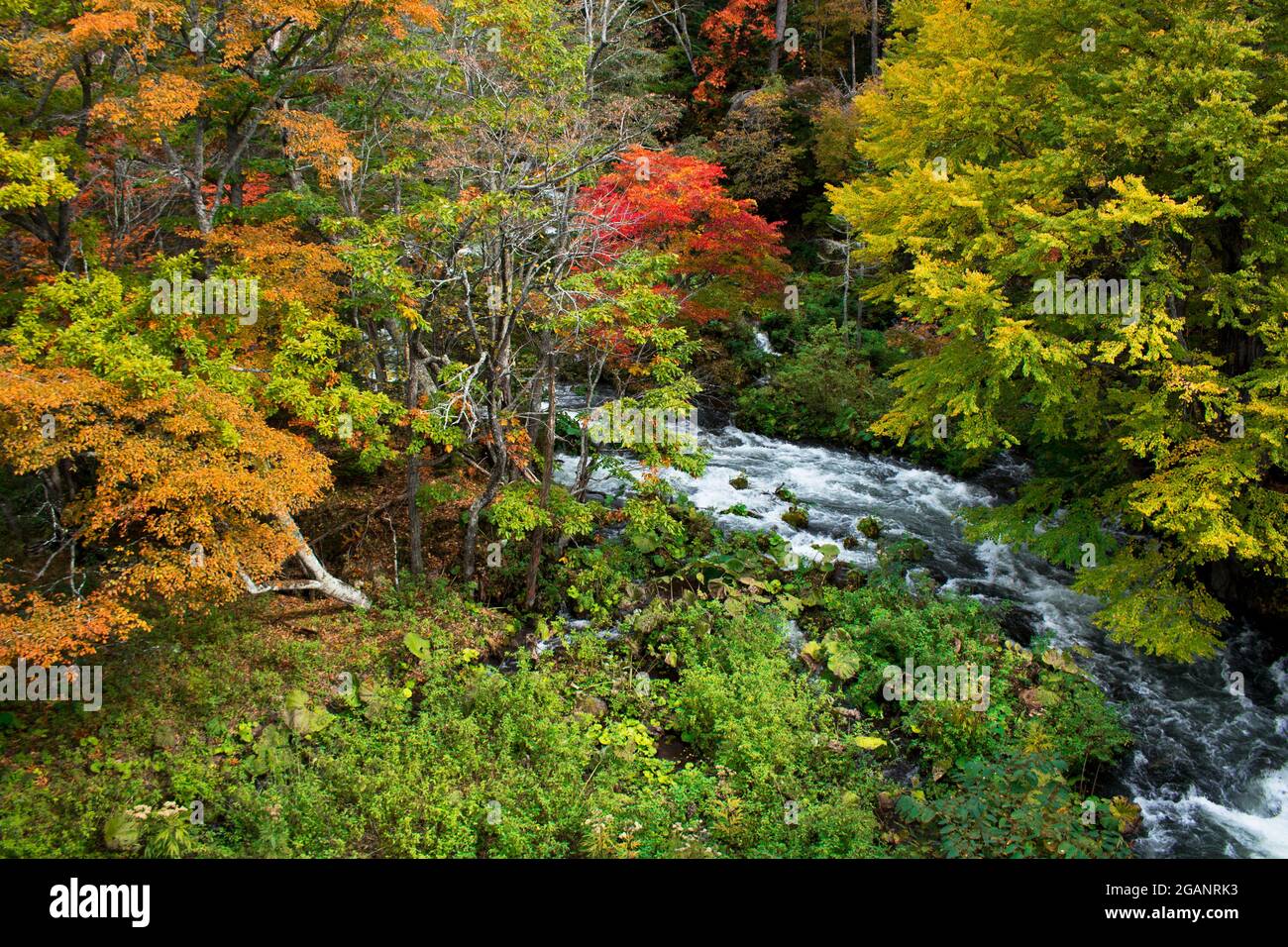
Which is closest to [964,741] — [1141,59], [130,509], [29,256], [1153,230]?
[1153,230]

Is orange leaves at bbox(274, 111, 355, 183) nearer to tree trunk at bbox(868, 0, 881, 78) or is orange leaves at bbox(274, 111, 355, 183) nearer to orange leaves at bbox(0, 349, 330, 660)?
orange leaves at bbox(0, 349, 330, 660)

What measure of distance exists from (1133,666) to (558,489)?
342 inches

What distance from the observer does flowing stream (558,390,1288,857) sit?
820 cm

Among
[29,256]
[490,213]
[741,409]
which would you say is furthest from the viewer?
[741,409]

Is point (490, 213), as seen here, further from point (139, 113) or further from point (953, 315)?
point (953, 315)

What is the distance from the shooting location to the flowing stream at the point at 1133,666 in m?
8.20

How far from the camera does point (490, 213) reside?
9.88m

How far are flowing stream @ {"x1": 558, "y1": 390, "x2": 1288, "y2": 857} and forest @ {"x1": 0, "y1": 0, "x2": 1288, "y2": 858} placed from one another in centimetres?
7

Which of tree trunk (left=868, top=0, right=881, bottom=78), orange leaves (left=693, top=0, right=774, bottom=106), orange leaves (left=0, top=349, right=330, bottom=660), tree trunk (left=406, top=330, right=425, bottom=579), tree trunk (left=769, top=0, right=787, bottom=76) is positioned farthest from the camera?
orange leaves (left=693, top=0, right=774, bottom=106)

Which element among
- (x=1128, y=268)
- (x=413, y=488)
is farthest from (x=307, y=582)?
(x=1128, y=268)

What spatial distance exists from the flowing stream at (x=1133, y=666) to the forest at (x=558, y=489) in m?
0.07

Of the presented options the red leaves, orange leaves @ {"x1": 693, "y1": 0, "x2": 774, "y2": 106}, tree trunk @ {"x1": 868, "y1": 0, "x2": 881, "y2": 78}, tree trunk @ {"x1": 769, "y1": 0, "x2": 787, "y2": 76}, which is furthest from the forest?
orange leaves @ {"x1": 693, "y1": 0, "x2": 774, "y2": 106}

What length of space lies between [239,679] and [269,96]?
810cm

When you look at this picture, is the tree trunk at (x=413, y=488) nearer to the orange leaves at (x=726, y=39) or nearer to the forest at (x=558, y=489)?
the forest at (x=558, y=489)
